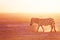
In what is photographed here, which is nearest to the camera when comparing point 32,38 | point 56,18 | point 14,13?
point 32,38

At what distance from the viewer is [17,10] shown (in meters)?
2.64

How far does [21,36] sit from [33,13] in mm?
1268

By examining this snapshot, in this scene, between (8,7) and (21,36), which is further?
(8,7)

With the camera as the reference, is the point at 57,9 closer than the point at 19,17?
No

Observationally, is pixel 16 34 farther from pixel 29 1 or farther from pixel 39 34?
pixel 29 1

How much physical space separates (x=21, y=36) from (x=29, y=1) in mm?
1356

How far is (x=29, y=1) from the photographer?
263cm

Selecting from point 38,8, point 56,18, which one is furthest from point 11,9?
point 56,18

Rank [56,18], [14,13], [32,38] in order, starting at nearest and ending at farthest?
[32,38] → [56,18] → [14,13]

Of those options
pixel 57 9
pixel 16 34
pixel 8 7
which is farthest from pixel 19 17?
pixel 16 34

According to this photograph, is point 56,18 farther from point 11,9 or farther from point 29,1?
point 11,9

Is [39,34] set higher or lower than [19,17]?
lower

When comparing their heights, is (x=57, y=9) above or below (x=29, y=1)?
below

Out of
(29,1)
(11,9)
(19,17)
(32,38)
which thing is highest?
(29,1)
